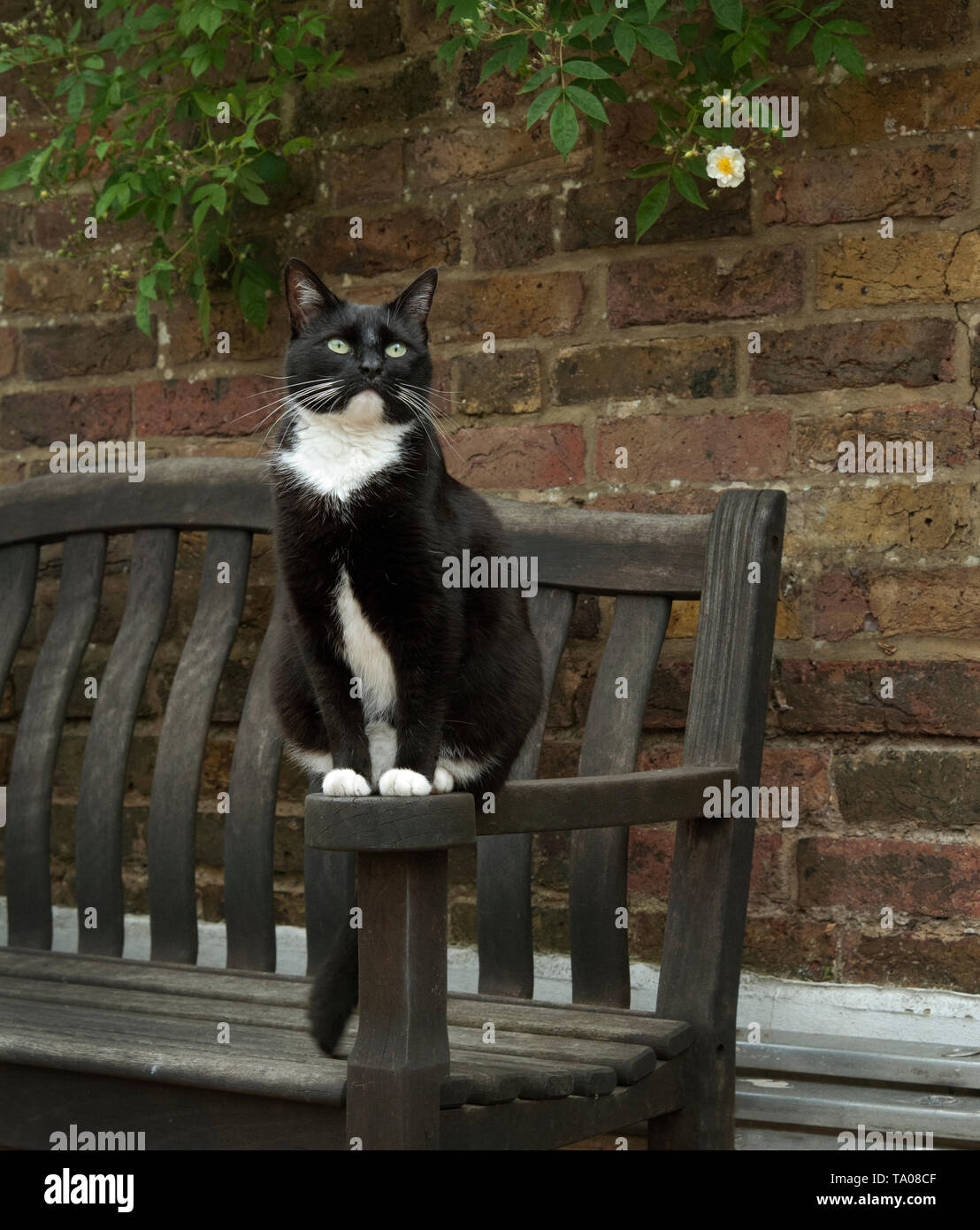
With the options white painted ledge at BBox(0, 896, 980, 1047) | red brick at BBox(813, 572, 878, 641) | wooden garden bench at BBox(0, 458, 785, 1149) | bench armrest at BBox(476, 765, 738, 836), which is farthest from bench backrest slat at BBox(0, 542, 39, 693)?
red brick at BBox(813, 572, 878, 641)

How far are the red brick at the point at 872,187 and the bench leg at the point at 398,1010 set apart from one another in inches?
48.7

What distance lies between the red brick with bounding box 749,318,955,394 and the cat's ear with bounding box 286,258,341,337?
800mm

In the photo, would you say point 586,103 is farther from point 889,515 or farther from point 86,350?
point 86,350

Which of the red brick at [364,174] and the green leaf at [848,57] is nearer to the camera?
the green leaf at [848,57]

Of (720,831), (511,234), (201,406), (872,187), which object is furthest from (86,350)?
(720,831)

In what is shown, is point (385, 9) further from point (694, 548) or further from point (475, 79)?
point (694, 548)

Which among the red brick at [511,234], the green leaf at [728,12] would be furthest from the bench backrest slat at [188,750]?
the green leaf at [728,12]

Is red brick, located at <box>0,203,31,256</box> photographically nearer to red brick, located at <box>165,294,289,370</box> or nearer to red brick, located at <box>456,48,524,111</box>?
red brick, located at <box>165,294,289,370</box>

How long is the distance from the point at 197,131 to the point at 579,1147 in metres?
1.88

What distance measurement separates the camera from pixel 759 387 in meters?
2.19

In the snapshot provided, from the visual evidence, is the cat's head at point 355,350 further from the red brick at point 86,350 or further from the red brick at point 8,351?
the red brick at point 8,351

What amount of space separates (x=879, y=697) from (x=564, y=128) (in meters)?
0.95

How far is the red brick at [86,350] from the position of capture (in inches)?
106
